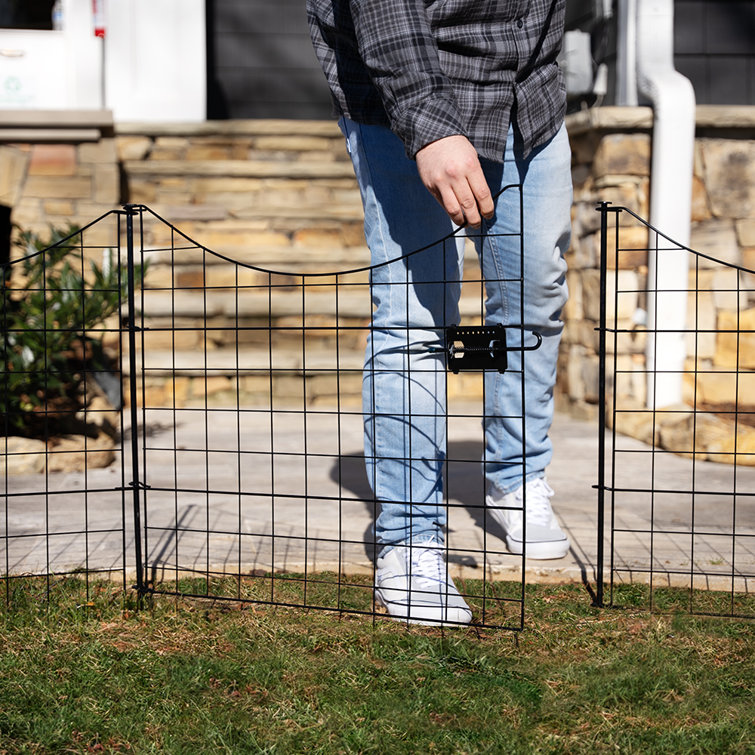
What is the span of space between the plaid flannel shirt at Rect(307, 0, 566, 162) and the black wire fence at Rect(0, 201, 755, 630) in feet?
0.89

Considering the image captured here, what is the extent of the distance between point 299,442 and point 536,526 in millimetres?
1735

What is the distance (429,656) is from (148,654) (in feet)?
1.67

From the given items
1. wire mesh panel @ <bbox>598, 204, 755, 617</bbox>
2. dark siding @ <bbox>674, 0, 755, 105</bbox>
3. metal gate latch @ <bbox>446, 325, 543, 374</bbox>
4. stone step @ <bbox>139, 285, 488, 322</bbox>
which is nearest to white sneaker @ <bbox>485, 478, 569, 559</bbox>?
wire mesh panel @ <bbox>598, 204, 755, 617</bbox>

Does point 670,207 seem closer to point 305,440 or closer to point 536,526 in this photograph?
point 536,526

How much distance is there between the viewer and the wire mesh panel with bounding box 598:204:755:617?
2.01 metres

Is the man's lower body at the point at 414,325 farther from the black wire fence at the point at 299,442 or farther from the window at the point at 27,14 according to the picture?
the window at the point at 27,14

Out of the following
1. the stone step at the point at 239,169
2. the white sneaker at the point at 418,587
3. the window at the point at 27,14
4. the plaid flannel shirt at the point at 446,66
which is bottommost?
the white sneaker at the point at 418,587

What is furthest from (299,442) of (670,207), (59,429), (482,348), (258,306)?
(482,348)

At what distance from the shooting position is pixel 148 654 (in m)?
1.74

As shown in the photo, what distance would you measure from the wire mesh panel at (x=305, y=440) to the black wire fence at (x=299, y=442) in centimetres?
1

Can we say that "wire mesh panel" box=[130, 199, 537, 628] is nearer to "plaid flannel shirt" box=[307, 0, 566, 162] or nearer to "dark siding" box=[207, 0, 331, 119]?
"plaid flannel shirt" box=[307, 0, 566, 162]

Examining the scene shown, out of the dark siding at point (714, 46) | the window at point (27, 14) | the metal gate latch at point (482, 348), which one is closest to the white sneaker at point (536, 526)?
the metal gate latch at point (482, 348)

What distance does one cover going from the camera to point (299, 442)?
3.81 m

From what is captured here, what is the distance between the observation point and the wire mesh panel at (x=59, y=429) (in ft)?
7.02
